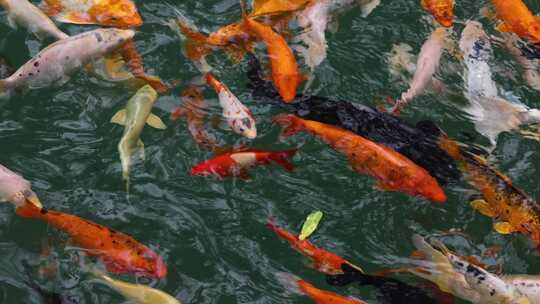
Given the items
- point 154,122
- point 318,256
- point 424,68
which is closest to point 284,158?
point 318,256

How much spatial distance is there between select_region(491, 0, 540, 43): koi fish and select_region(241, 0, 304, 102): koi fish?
5.50ft

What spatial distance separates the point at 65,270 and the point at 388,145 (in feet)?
7.13

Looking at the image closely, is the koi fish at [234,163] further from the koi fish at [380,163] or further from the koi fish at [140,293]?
the koi fish at [140,293]

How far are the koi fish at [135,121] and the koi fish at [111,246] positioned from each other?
1.43 feet

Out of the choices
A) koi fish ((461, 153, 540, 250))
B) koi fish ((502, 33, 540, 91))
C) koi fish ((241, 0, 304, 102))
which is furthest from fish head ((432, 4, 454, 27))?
koi fish ((461, 153, 540, 250))

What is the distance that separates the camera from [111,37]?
5207 mm

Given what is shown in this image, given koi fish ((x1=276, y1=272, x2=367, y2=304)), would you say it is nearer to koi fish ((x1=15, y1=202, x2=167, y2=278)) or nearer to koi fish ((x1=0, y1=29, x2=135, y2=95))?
koi fish ((x1=15, y1=202, x2=167, y2=278))

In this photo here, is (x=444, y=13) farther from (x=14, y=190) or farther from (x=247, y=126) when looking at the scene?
(x=14, y=190)

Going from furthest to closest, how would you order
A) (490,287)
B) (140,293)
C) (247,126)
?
(247,126)
(490,287)
(140,293)

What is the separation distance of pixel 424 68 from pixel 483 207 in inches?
43.8

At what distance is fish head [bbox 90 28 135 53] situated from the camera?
203 inches

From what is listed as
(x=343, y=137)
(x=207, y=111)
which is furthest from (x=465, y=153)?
(x=207, y=111)

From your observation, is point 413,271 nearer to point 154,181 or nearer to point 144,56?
point 154,181

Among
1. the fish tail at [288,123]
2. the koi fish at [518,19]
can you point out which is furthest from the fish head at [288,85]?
the koi fish at [518,19]
